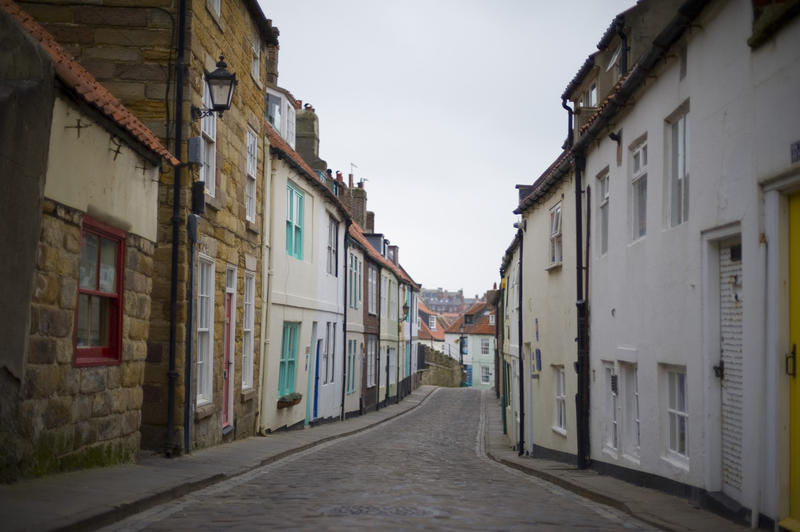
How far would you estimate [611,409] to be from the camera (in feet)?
47.9

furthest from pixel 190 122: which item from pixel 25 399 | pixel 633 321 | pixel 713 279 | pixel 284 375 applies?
pixel 284 375

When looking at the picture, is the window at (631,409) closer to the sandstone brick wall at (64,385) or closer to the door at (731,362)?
the door at (731,362)

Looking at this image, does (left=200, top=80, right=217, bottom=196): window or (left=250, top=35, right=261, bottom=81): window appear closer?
(left=200, top=80, right=217, bottom=196): window

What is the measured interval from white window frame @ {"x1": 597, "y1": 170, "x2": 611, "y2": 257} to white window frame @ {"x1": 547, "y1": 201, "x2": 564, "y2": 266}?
316 cm

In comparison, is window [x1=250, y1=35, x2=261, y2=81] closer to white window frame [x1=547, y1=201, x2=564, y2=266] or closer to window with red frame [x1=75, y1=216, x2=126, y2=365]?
white window frame [x1=547, y1=201, x2=564, y2=266]

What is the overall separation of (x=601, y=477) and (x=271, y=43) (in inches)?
456

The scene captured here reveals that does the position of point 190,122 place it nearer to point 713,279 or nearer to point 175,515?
point 175,515

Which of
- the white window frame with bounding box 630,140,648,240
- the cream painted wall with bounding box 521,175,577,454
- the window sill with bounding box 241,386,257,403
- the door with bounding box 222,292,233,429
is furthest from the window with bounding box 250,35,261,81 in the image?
the white window frame with bounding box 630,140,648,240

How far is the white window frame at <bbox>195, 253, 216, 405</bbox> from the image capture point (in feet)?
49.2

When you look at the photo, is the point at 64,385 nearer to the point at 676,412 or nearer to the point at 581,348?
the point at 676,412

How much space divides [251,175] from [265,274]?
7.99ft

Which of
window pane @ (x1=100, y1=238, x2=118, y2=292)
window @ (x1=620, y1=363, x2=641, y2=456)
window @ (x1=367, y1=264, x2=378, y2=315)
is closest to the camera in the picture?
window pane @ (x1=100, y1=238, x2=118, y2=292)

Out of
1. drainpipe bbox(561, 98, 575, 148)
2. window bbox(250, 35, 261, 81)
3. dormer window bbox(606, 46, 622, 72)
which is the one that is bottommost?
drainpipe bbox(561, 98, 575, 148)

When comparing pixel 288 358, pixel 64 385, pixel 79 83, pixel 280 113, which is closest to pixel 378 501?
pixel 64 385
